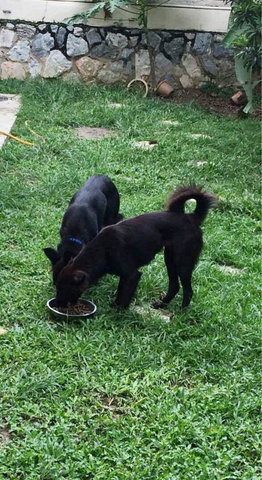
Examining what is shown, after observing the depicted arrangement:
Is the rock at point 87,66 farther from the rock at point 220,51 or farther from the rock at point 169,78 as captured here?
the rock at point 220,51

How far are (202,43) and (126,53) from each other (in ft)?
4.10

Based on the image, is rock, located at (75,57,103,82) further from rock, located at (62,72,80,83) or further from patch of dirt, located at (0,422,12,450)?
patch of dirt, located at (0,422,12,450)

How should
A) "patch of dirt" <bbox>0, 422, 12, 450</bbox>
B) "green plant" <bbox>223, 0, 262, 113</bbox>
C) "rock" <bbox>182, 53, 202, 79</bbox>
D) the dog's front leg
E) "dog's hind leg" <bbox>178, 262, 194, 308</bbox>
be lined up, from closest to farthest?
"patch of dirt" <bbox>0, 422, 12, 450</bbox> < the dog's front leg < "dog's hind leg" <bbox>178, 262, 194, 308</bbox> < "green plant" <bbox>223, 0, 262, 113</bbox> < "rock" <bbox>182, 53, 202, 79</bbox>

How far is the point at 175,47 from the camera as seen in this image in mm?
11219

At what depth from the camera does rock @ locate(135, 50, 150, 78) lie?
11234 millimetres

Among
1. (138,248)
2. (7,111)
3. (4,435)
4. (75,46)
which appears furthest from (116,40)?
(4,435)

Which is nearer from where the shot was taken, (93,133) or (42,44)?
(93,133)

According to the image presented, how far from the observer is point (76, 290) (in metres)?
4.25

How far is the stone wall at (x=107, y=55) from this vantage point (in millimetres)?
11039

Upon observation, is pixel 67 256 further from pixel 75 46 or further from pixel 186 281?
pixel 75 46

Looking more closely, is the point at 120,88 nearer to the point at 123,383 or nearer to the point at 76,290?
the point at 76,290

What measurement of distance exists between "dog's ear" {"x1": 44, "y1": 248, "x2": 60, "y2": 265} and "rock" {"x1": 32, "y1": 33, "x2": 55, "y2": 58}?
7.20m

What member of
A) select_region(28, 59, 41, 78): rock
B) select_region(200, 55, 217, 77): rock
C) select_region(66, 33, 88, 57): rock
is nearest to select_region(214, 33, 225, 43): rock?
select_region(200, 55, 217, 77): rock

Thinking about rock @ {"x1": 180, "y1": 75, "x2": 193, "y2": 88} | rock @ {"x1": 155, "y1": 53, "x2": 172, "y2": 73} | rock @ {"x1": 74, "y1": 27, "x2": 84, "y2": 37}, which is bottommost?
rock @ {"x1": 180, "y1": 75, "x2": 193, "y2": 88}
